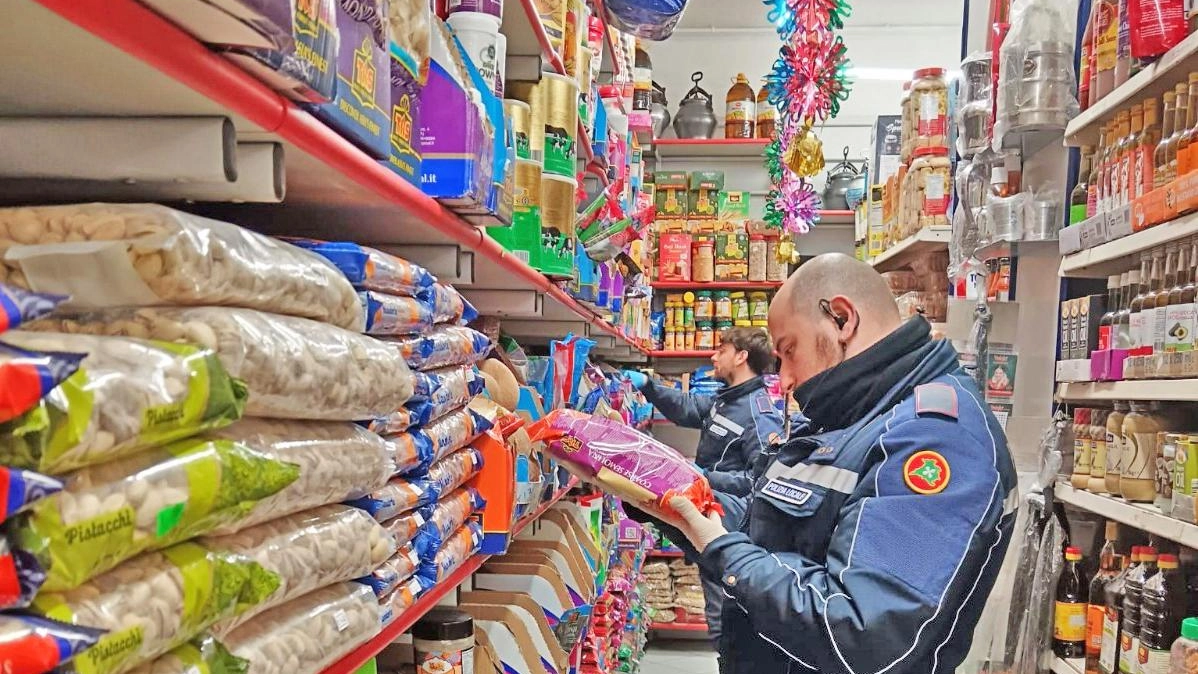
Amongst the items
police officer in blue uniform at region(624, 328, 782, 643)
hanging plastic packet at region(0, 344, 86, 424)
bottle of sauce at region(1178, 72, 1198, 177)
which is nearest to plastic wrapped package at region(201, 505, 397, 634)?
hanging plastic packet at region(0, 344, 86, 424)

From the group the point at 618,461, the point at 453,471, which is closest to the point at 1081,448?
the point at 618,461

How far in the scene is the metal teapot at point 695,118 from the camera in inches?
319

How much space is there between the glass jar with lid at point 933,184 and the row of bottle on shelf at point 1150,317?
1486mm

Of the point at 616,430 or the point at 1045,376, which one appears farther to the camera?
the point at 1045,376

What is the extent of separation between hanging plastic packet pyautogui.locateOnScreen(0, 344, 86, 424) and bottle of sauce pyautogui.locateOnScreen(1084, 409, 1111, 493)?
9.99 ft

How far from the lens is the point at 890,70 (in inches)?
361

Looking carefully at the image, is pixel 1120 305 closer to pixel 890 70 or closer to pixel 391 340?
pixel 391 340

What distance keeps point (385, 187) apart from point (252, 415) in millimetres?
328

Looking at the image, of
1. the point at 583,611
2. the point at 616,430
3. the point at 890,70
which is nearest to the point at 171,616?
the point at 616,430

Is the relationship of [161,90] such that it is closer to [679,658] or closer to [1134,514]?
[1134,514]

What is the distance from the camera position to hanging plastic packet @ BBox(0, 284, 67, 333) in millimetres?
559

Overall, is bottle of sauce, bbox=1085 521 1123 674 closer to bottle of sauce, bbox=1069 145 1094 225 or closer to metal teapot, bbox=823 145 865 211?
bottle of sauce, bbox=1069 145 1094 225

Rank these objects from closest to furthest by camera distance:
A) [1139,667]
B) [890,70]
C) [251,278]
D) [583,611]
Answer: [251,278] → [1139,667] → [583,611] → [890,70]

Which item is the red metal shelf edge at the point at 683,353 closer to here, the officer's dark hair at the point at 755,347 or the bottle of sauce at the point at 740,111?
the officer's dark hair at the point at 755,347
